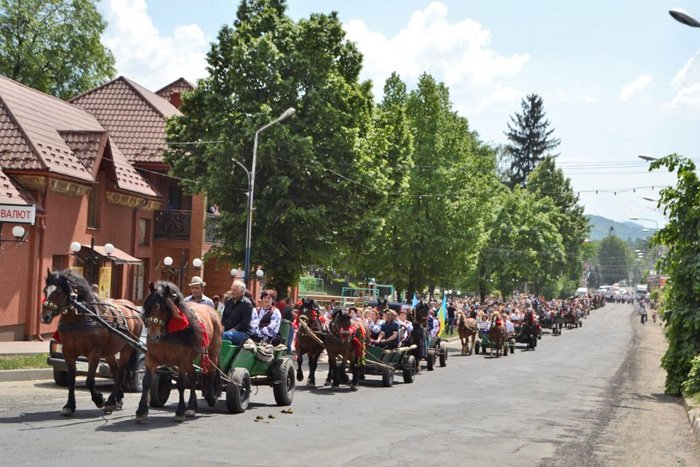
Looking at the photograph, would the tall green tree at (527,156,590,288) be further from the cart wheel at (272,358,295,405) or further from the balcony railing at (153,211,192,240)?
the cart wheel at (272,358,295,405)

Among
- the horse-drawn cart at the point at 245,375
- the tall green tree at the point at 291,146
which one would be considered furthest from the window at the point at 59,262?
the horse-drawn cart at the point at 245,375

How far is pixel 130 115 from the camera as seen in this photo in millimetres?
44875

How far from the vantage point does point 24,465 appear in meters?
9.54

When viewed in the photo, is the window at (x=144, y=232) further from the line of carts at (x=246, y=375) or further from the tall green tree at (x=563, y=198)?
the tall green tree at (x=563, y=198)

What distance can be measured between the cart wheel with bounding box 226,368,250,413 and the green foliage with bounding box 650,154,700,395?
12623 mm

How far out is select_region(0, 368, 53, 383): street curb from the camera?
19281mm

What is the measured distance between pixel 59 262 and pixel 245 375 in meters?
19.0

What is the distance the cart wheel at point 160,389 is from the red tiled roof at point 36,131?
649 inches

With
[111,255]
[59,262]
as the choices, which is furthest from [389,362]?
[111,255]

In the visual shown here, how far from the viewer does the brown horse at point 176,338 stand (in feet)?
42.7

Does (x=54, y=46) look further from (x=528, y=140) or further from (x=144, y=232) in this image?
(x=528, y=140)

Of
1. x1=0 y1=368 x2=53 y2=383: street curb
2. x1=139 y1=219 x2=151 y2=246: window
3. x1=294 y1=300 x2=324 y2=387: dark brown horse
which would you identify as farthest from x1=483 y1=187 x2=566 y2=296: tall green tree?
x1=0 y1=368 x2=53 y2=383: street curb

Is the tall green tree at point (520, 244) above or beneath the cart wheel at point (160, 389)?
above

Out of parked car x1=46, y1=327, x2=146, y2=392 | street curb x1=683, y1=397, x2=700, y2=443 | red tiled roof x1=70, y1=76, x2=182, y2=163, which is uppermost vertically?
red tiled roof x1=70, y1=76, x2=182, y2=163
